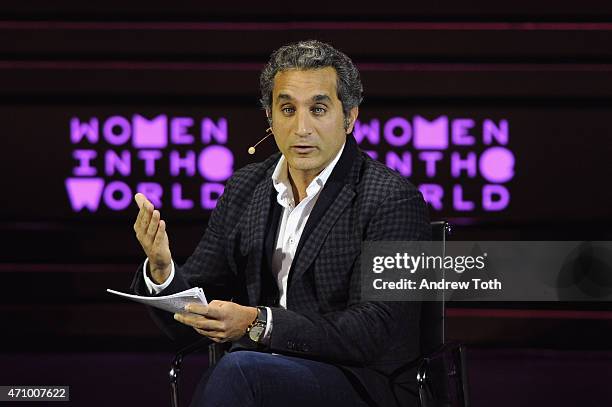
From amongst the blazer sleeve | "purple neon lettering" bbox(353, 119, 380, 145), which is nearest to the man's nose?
the blazer sleeve

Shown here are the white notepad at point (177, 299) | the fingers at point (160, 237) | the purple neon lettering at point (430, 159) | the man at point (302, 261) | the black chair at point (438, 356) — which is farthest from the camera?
the purple neon lettering at point (430, 159)

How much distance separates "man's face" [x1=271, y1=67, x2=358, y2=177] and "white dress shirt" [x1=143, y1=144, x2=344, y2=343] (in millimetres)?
45

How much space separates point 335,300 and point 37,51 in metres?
3.62

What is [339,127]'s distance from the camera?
3.07 metres

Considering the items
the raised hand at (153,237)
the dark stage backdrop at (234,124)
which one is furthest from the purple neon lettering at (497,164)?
the raised hand at (153,237)

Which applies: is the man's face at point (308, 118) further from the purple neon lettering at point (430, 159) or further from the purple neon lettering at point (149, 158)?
the purple neon lettering at point (149, 158)

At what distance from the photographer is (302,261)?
291cm

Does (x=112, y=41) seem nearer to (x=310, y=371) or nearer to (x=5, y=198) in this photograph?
(x=5, y=198)

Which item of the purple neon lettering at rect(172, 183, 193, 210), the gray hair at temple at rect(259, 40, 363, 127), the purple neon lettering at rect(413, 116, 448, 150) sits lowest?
the purple neon lettering at rect(172, 183, 193, 210)

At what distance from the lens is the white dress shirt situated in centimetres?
301

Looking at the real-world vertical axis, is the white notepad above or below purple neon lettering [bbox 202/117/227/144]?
below

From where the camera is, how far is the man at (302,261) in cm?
264

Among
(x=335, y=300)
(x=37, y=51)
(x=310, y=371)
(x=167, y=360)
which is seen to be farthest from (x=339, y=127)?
(x=37, y=51)

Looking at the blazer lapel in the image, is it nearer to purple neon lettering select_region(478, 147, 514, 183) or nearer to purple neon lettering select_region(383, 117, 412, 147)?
purple neon lettering select_region(383, 117, 412, 147)
